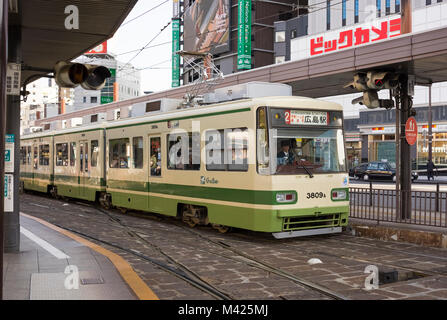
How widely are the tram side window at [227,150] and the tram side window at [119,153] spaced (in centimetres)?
421

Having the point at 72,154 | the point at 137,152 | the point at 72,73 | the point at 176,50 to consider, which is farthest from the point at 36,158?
the point at 176,50

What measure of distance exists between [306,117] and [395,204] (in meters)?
3.62

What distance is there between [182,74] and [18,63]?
202 feet

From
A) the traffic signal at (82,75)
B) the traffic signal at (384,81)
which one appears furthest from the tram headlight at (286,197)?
the traffic signal at (384,81)

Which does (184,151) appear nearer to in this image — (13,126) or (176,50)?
(13,126)

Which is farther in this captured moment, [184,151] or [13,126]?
[184,151]

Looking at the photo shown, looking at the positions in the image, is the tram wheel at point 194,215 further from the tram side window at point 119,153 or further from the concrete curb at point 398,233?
the concrete curb at point 398,233

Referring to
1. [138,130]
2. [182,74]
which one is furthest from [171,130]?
[182,74]

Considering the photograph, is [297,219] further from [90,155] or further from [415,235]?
[90,155]

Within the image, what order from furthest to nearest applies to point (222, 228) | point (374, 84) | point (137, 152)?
1. point (137, 152)
2. point (374, 84)
3. point (222, 228)

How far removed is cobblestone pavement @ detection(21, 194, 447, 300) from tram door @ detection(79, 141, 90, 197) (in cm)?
461

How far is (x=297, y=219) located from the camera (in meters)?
10.4

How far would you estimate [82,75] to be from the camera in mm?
7766

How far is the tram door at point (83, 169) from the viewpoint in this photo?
17500mm
